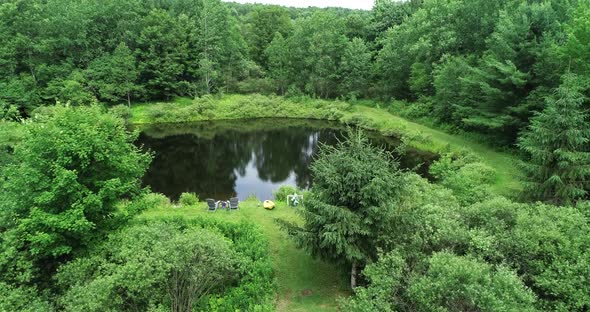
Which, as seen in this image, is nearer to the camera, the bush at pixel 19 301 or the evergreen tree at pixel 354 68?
the bush at pixel 19 301

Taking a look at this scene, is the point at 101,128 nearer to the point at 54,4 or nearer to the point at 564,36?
the point at 564,36

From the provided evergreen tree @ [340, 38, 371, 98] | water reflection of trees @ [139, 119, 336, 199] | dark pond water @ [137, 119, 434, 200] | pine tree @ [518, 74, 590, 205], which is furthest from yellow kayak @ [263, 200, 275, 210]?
evergreen tree @ [340, 38, 371, 98]

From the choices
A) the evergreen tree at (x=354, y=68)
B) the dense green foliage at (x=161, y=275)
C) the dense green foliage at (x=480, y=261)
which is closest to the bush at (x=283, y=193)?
the dense green foliage at (x=161, y=275)

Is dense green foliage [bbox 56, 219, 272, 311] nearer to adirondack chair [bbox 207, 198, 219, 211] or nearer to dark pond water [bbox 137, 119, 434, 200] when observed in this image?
adirondack chair [bbox 207, 198, 219, 211]

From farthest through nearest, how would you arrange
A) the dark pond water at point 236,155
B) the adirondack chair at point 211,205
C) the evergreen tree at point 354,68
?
1. the evergreen tree at point 354,68
2. the dark pond water at point 236,155
3. the adirondack chair at point 211,205

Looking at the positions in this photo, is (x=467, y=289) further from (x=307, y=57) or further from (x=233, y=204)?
(x=307, y=57)

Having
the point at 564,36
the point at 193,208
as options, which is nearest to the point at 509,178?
the point at 564,36

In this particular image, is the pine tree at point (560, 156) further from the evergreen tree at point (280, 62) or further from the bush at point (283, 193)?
the evergreen tree at point (280, 62)
